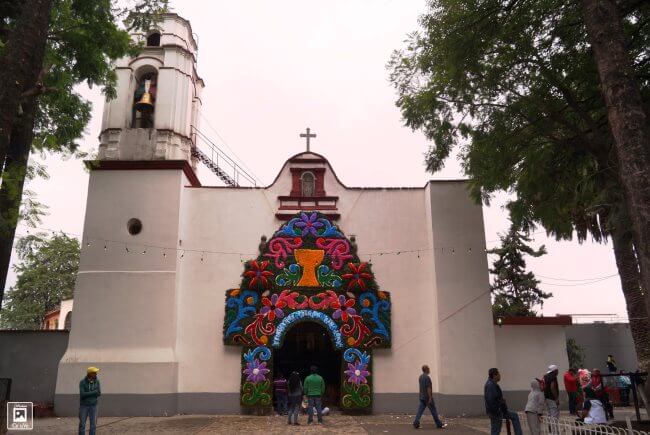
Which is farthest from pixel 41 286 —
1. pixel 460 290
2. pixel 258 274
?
pixel 460 290

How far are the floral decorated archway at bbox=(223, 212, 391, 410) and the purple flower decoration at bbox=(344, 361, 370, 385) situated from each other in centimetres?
3

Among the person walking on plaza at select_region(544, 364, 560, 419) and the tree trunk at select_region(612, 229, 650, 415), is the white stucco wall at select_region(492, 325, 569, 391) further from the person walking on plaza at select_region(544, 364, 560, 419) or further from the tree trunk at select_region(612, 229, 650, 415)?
the person walking on plaza at select_region(544, 364, 560, 419)

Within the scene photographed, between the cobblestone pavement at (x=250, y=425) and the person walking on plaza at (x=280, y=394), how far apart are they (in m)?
0.60

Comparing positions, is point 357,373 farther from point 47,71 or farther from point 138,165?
point 47,71

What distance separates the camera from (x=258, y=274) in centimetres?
1559

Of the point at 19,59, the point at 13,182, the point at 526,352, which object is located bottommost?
the point at 526,352

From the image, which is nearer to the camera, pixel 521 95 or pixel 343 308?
pixel 521 95

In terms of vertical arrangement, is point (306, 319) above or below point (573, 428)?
above


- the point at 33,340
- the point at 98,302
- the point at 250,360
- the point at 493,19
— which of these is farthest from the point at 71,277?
the point at 493,19

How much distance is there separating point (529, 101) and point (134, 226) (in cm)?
1141

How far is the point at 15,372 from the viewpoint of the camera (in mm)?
16062

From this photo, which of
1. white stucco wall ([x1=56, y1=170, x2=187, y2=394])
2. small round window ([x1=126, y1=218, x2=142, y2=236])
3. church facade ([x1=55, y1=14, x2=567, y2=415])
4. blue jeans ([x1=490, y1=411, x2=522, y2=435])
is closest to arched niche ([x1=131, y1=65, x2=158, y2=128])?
church facade ([x1=55, y1=14, x2=567, y2=415])

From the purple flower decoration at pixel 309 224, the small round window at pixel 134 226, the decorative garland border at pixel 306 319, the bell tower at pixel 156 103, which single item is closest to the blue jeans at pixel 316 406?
the decorative garland border at pixel 306 319

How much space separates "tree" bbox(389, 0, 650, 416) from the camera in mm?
11203
